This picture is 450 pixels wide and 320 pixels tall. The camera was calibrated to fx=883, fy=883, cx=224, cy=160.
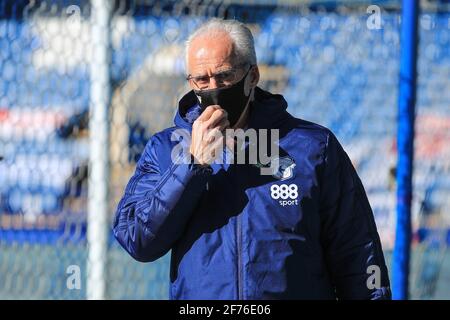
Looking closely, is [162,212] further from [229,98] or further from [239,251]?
[229,98]

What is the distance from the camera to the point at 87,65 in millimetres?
4180

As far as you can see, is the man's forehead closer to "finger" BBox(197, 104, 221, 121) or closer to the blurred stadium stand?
"finger" BBox(197, 104, 221, 121)

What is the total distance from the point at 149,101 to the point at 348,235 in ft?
6.37

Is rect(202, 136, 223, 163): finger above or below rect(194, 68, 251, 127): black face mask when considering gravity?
below

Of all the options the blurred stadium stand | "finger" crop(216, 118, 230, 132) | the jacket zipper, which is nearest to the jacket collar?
"finger" crop(216, 118, 230, 132)

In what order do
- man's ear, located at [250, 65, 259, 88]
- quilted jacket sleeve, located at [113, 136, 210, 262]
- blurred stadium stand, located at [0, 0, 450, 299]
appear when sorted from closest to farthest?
quilted jacket sleeve, located at [113, 136, 210, 262] < man's ear, located at [250, 65, 259, 88] < blurred stadium stand, located at [0, 0, 450, 299]

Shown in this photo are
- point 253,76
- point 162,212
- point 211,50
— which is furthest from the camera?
point 253,76

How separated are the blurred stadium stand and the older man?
58.7 inches

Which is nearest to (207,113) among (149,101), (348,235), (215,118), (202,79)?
(215,118)

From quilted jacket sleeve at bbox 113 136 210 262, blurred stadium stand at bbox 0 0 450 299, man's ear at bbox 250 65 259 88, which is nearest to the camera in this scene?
quilted jacket sleeve at bbox 113 136 210 262

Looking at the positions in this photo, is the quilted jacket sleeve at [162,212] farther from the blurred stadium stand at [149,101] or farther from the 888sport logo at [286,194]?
the blurred stadium stand at [149,101]

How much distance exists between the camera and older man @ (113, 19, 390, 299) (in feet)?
8.64

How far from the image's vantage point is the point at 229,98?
2.75 meters

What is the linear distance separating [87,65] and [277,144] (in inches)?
64.9
